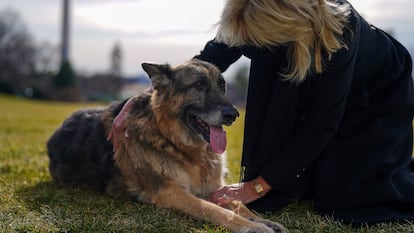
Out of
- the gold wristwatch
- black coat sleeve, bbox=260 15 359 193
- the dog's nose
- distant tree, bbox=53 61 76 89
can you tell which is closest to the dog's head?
the dog's nose

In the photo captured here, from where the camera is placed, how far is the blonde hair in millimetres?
3629

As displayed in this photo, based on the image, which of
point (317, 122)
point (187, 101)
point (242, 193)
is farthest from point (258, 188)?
point (187, 101)

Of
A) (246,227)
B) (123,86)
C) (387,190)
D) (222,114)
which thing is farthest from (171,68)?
(123,86)

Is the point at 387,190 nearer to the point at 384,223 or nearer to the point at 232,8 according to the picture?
the point at 384,223

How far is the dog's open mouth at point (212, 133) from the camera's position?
440 cm

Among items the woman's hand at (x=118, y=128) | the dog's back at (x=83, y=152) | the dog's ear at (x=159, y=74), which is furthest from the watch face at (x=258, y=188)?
the dog's back at (x=83, y=152)

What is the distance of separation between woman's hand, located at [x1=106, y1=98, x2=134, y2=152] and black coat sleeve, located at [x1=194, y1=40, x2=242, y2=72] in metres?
0.86

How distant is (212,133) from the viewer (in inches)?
174

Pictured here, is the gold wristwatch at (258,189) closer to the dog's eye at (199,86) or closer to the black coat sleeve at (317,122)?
the black coat sleeve at (317,122)

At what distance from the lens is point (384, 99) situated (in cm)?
416

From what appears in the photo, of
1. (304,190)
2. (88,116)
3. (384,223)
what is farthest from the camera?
(88,116)

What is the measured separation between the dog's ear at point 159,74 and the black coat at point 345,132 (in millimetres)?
768

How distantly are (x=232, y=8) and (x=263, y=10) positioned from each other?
0.80 ft

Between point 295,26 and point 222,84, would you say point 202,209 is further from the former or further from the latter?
point 295,26
